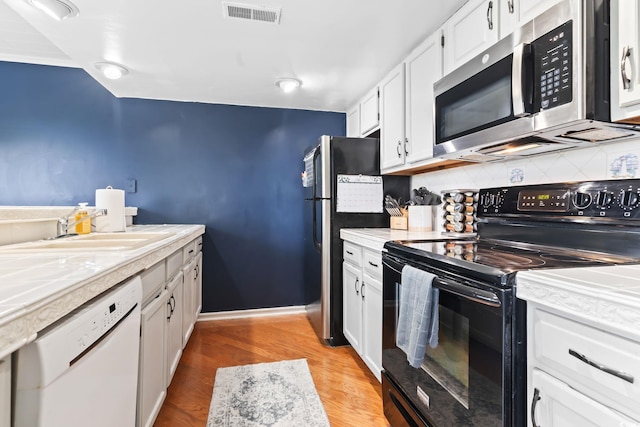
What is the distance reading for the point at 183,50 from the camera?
212 cm

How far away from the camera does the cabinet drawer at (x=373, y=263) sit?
183cm

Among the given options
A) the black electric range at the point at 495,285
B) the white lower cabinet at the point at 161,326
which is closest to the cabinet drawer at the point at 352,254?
the black electric range at the point at 495,285

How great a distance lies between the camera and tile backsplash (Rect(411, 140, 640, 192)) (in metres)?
1.23

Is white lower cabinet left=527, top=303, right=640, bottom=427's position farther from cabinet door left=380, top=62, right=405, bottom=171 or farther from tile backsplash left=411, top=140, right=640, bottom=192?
cabinet door left=380, top=62, right=405, bottom=171

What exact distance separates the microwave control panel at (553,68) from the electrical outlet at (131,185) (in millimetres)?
3067

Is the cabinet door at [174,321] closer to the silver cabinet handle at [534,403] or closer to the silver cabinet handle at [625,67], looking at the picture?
the silver cabinet handle at [534,403]

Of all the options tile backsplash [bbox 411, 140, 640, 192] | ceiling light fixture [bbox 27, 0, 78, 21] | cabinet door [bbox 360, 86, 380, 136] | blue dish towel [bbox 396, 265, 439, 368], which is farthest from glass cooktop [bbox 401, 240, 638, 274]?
ceiling light fixture [bbox 27, 0, 78, 21]

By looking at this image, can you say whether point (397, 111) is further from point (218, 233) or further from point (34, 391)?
point (34, 391)

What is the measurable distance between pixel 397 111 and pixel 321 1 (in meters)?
0.89

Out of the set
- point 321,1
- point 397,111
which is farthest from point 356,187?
point 321,1

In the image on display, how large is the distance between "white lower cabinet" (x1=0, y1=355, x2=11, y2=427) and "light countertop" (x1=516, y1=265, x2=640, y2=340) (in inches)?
44.9

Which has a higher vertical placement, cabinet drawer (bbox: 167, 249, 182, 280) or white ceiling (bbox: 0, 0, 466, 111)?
white ceiling (bbox: 0, 0, 466, 111)

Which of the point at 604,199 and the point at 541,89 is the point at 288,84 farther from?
the point at 604,199

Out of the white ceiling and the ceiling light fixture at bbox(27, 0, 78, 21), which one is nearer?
the ceiling light fixture at bbox(27, 0, 78, 21)
